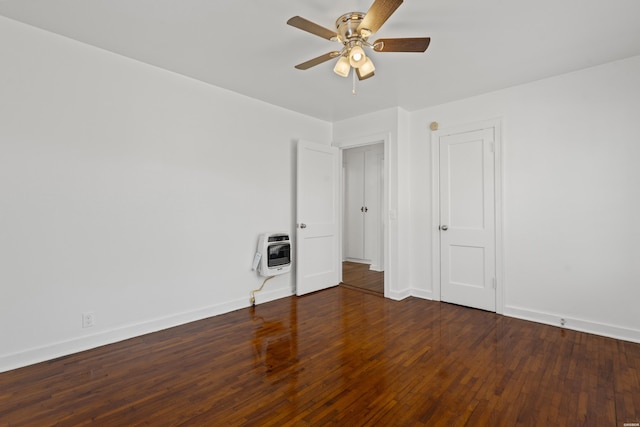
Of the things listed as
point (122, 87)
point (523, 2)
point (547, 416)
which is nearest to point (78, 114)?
point (122, 87)

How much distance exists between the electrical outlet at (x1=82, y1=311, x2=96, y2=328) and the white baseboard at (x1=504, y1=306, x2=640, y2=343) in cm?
417

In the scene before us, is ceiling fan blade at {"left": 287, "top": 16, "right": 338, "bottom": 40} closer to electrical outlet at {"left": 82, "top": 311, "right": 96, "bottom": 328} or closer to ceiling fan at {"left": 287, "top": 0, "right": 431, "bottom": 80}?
ceiling fan at {"left": 287, "top": 0, "right": 431, "bottom": 80}

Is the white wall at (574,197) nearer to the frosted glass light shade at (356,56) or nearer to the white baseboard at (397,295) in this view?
the white baseboard at (397,295)

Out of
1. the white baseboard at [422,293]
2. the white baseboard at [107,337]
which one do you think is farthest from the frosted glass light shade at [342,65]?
the white baseboard at [422,293]

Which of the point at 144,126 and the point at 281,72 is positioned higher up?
the point at 281,72

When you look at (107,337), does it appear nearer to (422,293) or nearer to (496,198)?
(422,293)

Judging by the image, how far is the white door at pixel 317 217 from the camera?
4320 mm

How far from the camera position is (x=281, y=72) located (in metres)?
3.17

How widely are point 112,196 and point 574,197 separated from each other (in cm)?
445

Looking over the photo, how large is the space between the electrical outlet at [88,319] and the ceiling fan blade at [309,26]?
2.82 metres

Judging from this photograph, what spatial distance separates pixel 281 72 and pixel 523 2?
2068 mm

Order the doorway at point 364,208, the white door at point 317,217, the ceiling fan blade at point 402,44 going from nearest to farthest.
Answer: the ceiling fan blade at point 402,44 → the white door at point 317,217 → the doorway at point 364,208

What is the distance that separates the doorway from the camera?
6535 millimetres

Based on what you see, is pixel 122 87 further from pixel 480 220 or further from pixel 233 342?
pixel 480 220
